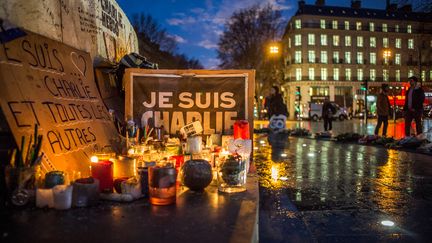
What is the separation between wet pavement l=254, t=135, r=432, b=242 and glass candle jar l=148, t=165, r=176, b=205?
0.95 metres

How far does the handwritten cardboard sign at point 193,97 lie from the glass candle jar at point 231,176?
5.97 feet

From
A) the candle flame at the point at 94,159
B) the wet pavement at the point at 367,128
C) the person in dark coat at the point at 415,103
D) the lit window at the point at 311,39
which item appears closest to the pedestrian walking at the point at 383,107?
the wet pavement at the point at 367,128

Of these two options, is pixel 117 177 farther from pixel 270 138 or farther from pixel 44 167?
pixel 270 138

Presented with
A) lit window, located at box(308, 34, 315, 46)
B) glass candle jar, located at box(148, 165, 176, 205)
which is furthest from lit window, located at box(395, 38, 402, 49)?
glass candle jar, located at box(148, 165, 176, 205)

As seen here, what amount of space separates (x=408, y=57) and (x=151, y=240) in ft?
281

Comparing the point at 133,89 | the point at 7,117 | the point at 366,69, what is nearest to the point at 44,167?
the point at 7,117

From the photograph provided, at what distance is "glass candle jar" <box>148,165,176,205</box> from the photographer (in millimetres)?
2750

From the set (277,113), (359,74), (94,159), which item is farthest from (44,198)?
(359,74)

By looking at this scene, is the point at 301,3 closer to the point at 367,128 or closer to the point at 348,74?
the point at 348,74

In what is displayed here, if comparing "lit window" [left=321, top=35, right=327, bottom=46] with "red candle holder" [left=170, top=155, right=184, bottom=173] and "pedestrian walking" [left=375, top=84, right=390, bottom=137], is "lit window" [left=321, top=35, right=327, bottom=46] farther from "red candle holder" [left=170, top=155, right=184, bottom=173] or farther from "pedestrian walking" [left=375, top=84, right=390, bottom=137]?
"red candle holder" [left=170, top=155, right=184, bottom=173]

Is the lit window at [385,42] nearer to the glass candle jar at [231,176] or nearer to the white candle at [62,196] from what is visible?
the glass candle jar at [231,176]

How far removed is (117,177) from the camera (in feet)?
11.0

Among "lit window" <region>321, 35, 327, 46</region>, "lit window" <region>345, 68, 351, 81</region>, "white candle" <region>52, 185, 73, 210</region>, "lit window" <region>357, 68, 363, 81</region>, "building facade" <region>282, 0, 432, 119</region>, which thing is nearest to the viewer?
"white candle" <region>52, 185, 73, 210</region>

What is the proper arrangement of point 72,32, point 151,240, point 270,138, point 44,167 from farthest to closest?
point 270,138 < point 72,32 < point 44,167 < point 151,240
